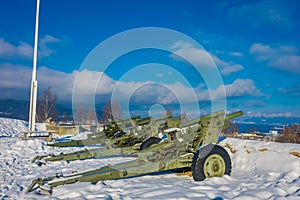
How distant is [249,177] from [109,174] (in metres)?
3.11

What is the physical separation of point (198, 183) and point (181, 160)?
0.67 m

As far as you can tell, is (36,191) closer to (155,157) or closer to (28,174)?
(28,174)

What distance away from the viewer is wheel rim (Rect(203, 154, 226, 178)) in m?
5.59

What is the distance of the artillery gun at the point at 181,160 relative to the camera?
506 centimetres

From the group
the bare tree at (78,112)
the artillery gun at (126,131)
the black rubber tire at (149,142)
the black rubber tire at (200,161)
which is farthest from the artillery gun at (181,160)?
the bare tree at (78,112)

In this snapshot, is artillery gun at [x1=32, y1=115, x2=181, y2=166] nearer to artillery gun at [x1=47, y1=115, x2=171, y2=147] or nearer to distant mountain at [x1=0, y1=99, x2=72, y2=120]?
artillery gun at [x1=47, y1=115, x2=171, y2=147]

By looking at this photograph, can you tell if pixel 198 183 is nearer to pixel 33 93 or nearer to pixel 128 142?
pixel 128 142

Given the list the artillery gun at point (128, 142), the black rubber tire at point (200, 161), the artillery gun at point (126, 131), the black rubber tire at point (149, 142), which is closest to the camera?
the black rubber tire at point (200, 161)

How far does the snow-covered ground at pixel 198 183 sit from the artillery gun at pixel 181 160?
20 cm

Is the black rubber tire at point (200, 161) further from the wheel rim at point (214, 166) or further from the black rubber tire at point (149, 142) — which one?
the black rubber tire at point (149, 142)

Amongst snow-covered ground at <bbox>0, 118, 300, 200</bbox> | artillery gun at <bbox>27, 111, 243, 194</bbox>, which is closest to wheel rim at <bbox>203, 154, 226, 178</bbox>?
artillery gun at <bbox>27, 111, 243, 194</bbox>

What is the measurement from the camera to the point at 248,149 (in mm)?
7289

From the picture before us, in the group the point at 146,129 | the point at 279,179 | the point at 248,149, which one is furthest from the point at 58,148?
the point at 279,179

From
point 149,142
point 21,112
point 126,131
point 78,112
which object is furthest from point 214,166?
point 21,112
